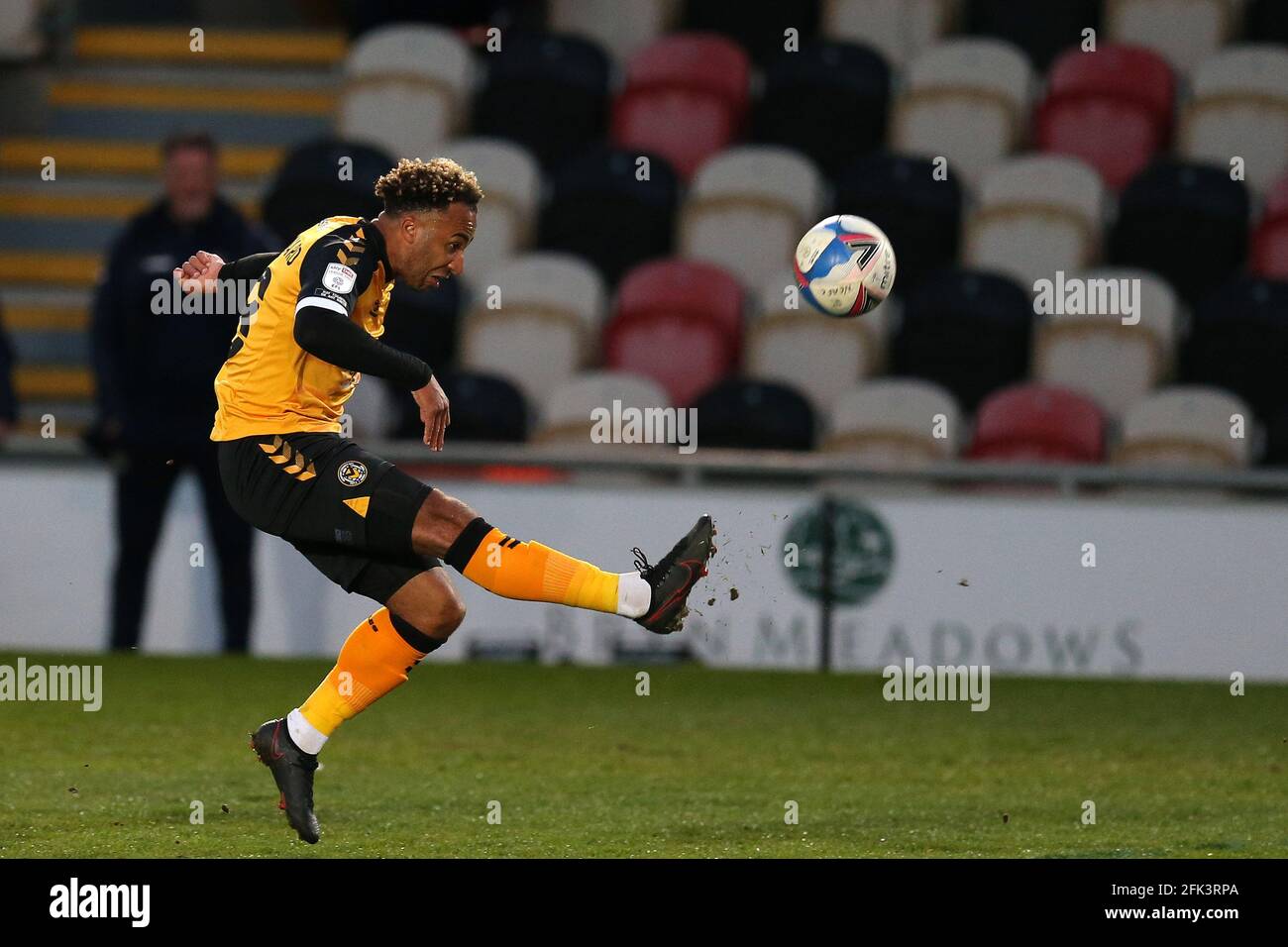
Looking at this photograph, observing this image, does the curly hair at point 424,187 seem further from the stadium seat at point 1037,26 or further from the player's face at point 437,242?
the stadium seat at point 1037,26

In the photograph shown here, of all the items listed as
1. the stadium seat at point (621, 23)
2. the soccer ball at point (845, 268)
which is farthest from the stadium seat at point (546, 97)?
the soccer ball at point (845, 268)

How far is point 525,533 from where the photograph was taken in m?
10.4

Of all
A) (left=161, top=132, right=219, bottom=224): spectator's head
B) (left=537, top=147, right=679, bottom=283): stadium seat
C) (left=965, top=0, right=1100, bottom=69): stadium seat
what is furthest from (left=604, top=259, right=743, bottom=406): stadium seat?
(left=965, top=0, right=1100, bottom=69): stadium seat

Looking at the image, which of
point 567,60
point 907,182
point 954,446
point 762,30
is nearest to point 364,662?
point 954,446

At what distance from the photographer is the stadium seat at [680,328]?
468 inches

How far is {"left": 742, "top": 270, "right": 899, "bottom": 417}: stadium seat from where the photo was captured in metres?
11.7

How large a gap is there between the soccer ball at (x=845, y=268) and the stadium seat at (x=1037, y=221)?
5.36m

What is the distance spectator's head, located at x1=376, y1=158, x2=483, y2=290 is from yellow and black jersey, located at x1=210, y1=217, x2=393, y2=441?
0.06 meters

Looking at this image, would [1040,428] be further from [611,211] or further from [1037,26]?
[1037,26]

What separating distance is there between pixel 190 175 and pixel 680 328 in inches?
119

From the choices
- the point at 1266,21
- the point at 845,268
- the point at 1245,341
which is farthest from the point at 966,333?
the point at 845,268

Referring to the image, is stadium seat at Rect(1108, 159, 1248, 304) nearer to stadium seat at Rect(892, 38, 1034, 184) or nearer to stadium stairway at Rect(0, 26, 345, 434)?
stadium seat at Rect(892, 38, 1034, 184)

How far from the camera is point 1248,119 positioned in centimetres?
1262

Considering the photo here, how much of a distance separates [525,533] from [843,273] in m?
3.98
